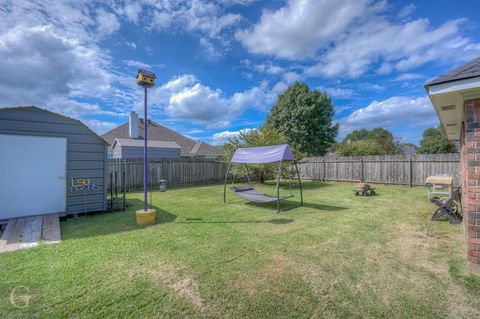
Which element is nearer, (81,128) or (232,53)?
(81,128)

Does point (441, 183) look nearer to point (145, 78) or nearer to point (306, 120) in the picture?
point (145, 78)

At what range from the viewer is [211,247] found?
12.5 ft

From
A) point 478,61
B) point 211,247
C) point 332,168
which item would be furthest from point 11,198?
point 332,168

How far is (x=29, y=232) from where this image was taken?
178 inches

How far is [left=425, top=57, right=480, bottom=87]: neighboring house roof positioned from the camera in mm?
2676

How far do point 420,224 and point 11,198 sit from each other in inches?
380

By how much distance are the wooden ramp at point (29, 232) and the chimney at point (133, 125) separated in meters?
15.1

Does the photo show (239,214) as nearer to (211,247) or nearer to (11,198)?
(211,247)

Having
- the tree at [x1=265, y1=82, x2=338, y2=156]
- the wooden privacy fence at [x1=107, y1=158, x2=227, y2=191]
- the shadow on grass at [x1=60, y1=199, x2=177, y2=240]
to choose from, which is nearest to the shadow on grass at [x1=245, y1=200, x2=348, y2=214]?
the shadow on grass at [x1=60, y1=199, x2=177, y2=240]

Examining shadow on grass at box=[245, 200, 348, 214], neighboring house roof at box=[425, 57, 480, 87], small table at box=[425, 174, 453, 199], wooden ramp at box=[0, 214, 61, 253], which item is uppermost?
neighboring house roof at box=[425, 57, 480, 87]

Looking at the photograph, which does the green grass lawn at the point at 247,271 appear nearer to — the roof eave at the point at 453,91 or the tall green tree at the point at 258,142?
the roof eave at the point at 453,91

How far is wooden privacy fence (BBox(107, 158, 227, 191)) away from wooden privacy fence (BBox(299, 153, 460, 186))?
646cm

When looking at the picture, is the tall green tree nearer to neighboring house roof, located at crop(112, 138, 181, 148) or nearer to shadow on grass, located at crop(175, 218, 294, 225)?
shadow on grass, located at crop(175, 218, 294, 225)

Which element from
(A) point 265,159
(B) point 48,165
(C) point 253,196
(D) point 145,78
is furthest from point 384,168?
(B) point 48,165
